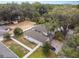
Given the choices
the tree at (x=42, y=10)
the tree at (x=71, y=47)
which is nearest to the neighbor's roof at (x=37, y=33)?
the tree at (x=42, y=10)

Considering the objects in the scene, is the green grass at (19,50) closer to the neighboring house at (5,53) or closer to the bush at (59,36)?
the neighboring house at (5,53)

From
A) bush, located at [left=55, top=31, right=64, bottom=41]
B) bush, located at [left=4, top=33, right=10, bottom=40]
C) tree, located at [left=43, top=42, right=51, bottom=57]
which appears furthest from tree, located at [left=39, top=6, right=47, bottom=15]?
bush, located at [left=4, top=33, right=10, bottom=40]

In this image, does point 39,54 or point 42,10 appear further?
point 42,10

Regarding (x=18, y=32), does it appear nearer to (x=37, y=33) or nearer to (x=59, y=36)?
(x=37, y=33)

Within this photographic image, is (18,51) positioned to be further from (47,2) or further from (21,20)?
(47,2)

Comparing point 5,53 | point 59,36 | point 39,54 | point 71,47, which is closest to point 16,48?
point 5,53

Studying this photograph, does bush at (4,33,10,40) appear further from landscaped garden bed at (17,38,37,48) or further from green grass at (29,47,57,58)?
green grass at (29,47,57,58)

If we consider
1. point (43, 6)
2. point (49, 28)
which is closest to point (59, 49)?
point (49, 28)
